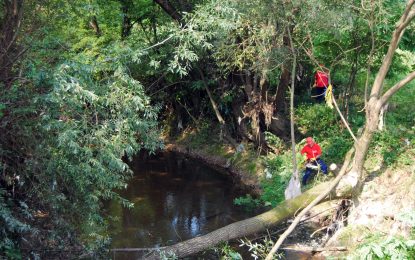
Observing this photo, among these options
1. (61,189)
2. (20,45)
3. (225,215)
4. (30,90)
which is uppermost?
(20,45)

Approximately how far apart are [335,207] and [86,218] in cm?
581

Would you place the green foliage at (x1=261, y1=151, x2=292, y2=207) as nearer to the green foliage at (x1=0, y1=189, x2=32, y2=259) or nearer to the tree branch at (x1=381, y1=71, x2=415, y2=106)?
the tree branch at (x1=381, y1=71, x2=415, y2=106)

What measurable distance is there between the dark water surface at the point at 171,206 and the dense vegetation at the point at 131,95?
978 millimetres

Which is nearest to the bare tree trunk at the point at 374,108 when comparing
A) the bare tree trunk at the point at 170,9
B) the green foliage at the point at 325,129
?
the green foliage at the point at 325,129

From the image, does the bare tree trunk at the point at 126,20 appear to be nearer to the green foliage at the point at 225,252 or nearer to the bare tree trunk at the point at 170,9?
the bare tree trunk at the point at 170,9

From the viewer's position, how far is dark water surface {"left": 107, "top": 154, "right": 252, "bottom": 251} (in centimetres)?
1209

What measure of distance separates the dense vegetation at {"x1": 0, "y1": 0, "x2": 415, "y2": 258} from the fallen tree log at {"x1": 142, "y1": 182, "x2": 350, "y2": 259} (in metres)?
1.52

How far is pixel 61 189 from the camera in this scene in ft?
28.5

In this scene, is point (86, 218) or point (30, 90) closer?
point (30, 90)

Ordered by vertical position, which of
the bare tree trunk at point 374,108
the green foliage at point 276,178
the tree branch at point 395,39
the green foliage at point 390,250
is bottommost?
the green foliage at point 276,178

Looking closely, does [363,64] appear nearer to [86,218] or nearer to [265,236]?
[265,236]

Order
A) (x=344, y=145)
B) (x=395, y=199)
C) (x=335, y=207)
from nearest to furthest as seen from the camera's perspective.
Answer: (x=395, y=199)
(x=335, y=207)
(x=344, y=145)

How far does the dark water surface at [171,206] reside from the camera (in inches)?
476

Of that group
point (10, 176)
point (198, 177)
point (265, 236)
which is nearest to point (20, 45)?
point (10, 176)
